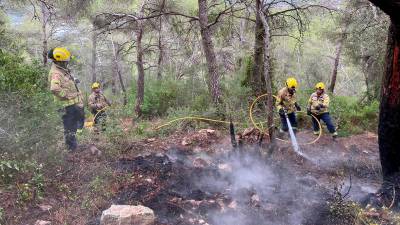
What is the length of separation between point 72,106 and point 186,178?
2671 millimetres

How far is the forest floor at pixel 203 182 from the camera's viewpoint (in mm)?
5336

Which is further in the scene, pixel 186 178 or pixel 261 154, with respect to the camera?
pixel 261 154

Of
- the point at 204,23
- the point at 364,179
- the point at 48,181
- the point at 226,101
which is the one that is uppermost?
the point at 204,23

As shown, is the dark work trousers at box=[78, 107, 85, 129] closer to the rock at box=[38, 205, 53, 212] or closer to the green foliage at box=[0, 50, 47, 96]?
the green foliage at box=[0, 50, 47, 96]

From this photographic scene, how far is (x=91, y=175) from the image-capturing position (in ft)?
21.0

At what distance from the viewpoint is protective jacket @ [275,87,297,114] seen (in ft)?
30.4

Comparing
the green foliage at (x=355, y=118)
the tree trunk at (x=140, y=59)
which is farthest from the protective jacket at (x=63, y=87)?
the green foliage at (x=355, y=118)

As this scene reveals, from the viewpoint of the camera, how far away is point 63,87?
718cm

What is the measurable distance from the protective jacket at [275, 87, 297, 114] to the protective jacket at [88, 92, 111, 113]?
444cm

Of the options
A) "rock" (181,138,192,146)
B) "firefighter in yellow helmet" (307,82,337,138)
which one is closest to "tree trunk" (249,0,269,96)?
"firefighter in yellow helmet" (307,82,337,138)

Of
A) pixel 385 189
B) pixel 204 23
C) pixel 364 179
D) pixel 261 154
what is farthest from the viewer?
pixel 204 23

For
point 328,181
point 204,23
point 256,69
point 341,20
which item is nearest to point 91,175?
point 328,181

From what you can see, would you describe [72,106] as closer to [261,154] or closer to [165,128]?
[165,128]

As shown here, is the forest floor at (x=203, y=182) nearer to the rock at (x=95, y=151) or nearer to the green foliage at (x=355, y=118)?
the rock at (x=95, y=151)
